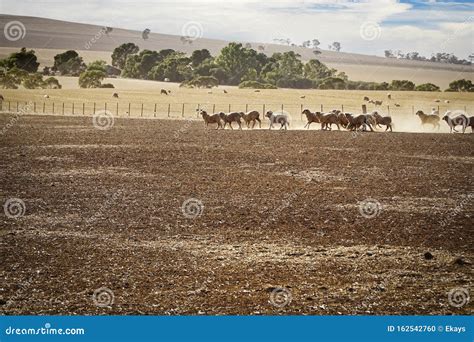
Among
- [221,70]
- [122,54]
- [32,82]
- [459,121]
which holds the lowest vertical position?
[459,121]

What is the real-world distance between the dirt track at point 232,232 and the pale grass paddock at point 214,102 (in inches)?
1157

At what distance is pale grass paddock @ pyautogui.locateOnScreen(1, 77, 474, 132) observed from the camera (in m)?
62.5

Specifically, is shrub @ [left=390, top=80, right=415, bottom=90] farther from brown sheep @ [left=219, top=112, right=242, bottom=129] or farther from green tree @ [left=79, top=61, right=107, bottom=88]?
brown sheep @ [left=219, top=112, right=242, bottom=129]

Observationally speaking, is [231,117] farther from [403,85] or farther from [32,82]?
[403,85]

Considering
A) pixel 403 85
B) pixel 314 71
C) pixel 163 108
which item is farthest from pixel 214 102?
pixel 314 71

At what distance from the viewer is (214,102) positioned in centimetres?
7681

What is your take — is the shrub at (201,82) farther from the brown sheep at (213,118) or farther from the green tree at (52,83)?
the brown sheep at (213,118)

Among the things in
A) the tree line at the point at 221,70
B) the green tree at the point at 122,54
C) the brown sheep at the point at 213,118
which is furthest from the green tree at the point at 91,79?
the brown sheep at the point at 213,118

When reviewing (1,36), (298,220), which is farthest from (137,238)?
(1,36)

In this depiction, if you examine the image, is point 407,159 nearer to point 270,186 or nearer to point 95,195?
point 270,186

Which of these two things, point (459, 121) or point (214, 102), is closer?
point (459, 121)

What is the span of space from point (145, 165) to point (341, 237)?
478 inches

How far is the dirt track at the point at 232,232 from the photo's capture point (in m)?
10.5

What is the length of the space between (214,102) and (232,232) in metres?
62.6
